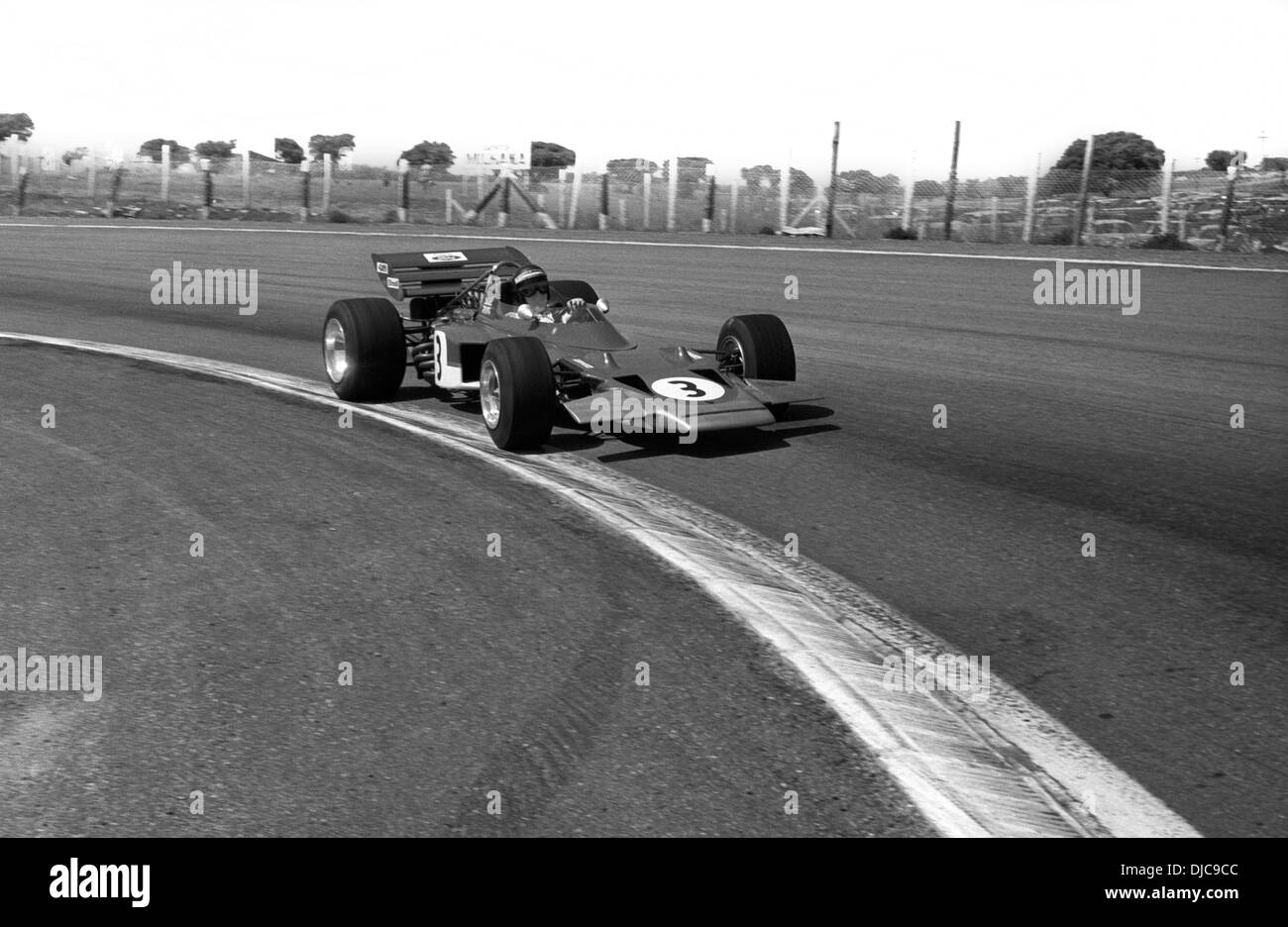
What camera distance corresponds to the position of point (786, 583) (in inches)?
235

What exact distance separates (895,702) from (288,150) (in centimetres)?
8872

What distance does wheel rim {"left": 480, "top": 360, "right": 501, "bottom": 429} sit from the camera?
873cm

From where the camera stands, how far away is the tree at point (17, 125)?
90.5 m

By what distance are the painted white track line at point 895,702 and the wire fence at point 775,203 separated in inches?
769

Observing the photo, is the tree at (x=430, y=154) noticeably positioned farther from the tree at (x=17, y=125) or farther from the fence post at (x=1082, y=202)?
the fence post at (x=1082, y=202)

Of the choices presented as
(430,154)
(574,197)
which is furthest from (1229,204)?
(430,154)

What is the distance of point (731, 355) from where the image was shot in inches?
376

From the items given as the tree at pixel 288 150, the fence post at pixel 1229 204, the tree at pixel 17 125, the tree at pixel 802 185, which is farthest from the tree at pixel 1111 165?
the tree at pixel 17 125

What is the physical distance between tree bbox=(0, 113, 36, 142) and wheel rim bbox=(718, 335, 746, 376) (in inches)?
3659

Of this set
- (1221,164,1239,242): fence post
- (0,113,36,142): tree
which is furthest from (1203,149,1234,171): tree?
(0,113,36,142): tree

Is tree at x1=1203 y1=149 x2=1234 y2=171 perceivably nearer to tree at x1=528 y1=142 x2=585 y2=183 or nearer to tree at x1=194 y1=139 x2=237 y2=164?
tree at x1=528 y1=142 x2=585 y2=183

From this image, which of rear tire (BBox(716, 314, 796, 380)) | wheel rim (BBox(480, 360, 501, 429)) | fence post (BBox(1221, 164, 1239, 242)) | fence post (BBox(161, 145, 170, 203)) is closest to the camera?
wheel rim (BBox(480, 360, 501, 429))

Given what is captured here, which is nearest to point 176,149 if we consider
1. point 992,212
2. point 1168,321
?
point 992,212

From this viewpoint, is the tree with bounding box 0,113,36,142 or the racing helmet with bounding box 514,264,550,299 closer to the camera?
the racing helmet with bounding box 514,264,550,299
